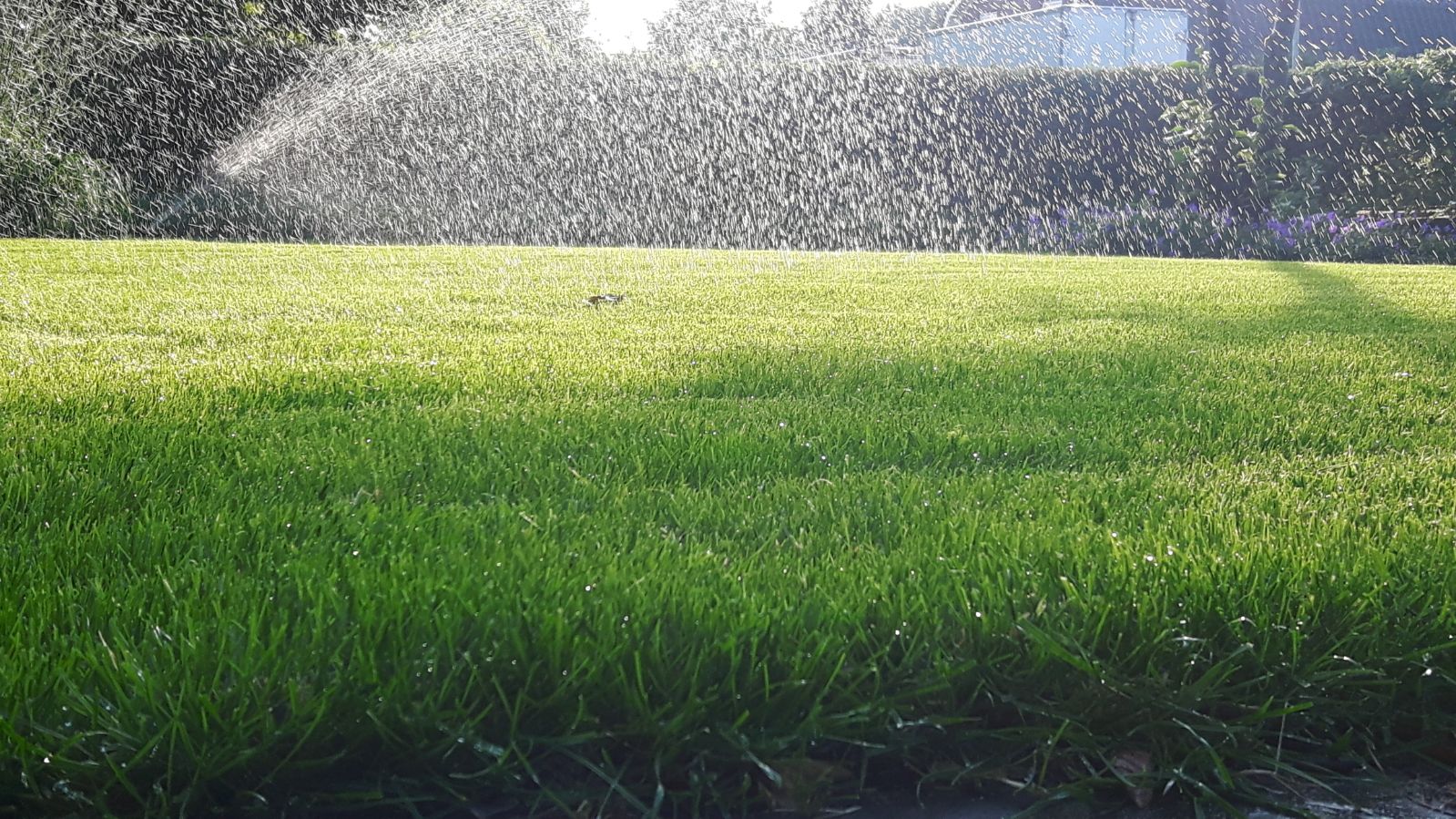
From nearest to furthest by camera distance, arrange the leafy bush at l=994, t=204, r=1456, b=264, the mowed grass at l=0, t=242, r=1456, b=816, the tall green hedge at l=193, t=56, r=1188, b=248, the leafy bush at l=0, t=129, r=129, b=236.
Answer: the mowed grass at l=0, t=242, r=1456, b=816
the leafy bush at l=0, t=129, r=129, b=236
the leafy bush at l=994, t=204, r=1456, b=264
the tall green hedge at l=193, t=56, r=1188, b=248

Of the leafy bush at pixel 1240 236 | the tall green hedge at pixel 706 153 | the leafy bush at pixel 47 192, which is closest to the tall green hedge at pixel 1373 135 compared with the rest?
the leafy bush at pixel 1240 236

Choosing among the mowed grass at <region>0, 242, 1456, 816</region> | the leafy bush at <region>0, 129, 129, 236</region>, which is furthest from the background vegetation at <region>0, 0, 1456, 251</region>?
the mowed grass at <region>0, 242, 1456, 816</region>

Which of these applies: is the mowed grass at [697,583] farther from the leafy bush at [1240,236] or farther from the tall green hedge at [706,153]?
the tall green hedge at [706,153]

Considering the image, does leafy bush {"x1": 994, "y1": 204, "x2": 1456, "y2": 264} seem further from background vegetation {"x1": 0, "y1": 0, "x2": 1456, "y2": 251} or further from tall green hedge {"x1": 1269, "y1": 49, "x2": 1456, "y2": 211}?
tall green hedge {"x1": 1269, "y1": 49, "x2": 1456, "y2": 211}

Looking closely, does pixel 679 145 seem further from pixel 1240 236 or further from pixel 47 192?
pixel 47 192

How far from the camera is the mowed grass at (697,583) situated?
1238 millimetres

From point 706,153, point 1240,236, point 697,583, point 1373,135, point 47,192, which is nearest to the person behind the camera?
point 697,583

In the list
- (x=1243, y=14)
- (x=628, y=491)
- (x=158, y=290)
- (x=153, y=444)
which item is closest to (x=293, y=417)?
(x=153, y=444)

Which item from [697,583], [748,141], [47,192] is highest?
[748,141]

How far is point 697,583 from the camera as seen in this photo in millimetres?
1521

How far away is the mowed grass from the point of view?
4.06ft

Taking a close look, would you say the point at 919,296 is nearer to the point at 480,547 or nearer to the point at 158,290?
the point at 158,290

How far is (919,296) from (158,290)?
11.0ft

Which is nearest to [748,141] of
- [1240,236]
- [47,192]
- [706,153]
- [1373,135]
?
[706,153]
